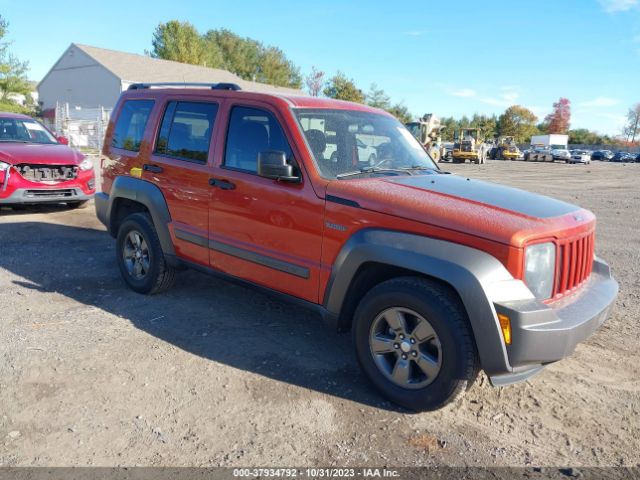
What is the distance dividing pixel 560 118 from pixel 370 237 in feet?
385

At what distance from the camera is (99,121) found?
1075 inches

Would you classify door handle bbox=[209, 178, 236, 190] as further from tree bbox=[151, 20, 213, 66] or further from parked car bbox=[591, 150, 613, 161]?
parked car bbox=[591, 150, 613, 161]

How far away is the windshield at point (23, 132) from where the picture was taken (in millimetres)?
9672

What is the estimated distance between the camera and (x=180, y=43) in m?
58.1

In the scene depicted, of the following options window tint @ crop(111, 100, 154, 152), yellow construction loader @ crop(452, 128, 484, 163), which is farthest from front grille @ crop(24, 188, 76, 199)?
yellow construction loader @ crop(452, 128, 484, 163)

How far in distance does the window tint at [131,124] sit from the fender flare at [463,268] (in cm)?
299

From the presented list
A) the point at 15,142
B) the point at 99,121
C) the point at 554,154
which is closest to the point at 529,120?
the point at 554,154

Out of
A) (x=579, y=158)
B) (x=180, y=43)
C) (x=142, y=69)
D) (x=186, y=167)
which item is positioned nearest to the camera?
(x=186, y=167)

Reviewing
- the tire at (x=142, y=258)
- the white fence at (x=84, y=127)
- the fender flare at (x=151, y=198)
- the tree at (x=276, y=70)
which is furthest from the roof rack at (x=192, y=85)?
the tree at (x=276, y=70)

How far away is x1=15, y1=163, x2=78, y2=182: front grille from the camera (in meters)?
8.77

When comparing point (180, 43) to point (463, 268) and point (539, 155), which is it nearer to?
point (539, 155)

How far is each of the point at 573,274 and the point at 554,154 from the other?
2157 inches

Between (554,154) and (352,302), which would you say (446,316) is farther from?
(554,154)

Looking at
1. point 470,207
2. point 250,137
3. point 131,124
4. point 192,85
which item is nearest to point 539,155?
point 192,85
